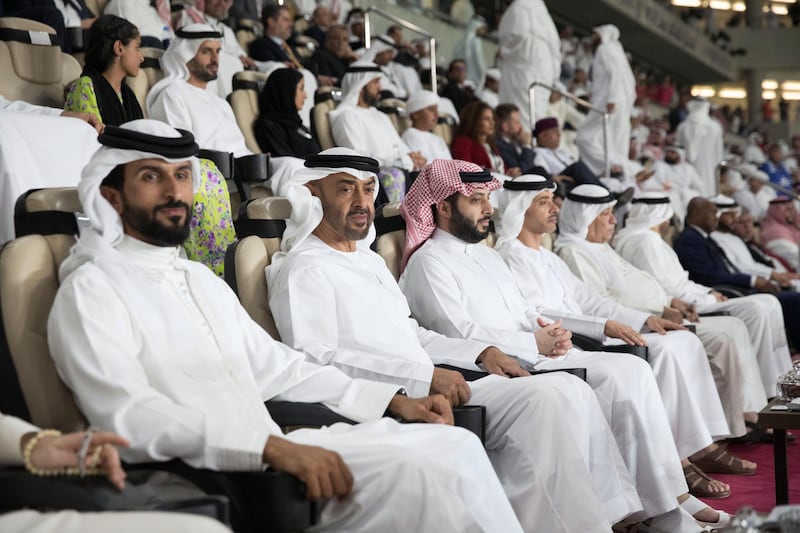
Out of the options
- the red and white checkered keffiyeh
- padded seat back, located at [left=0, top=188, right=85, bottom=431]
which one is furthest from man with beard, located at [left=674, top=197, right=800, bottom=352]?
padded seat back, located at [left=0, top=188, right=85, bottom=431]

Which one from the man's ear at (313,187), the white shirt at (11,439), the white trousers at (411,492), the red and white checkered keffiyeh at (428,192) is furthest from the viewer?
the red and white checkered keffiyeh at (428,192)

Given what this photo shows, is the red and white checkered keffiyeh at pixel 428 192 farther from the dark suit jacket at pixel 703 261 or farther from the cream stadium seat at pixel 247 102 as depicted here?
the dark suit jacket at pixel 703 261

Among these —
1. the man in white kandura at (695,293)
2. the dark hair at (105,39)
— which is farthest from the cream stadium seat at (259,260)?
the man in white kandura at (695,293)

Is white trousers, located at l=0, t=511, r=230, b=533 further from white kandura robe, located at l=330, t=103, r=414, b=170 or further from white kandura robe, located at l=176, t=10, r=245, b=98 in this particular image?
white kandura robe, located at l=176, t=10, r=245, b=98

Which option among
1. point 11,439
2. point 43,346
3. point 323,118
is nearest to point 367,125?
point 323,118

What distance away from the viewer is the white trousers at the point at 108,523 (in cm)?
175

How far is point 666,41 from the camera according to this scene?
19953 mm

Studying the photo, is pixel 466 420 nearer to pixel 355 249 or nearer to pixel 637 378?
pixel 355 249

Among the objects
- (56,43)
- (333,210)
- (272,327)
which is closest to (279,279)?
(272,327)

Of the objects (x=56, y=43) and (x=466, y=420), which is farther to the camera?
(x=56, y=43)

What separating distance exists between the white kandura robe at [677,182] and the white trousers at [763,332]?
4.76 m

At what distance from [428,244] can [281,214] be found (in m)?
0.78

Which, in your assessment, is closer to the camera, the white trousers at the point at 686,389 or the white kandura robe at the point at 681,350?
the white trousers at the point at 686,389

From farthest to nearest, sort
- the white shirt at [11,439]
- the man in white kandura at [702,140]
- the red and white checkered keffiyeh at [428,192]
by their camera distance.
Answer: the man in white kandura at [702,140] < the red and white checkered keffiyeh at [428,192] < the white shirt at [11,439]
